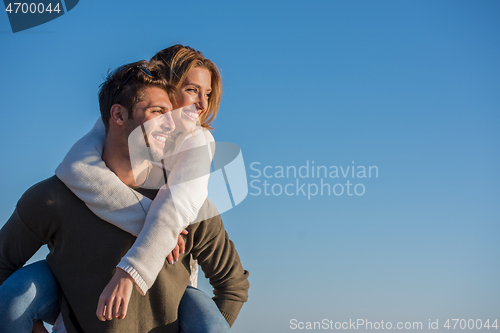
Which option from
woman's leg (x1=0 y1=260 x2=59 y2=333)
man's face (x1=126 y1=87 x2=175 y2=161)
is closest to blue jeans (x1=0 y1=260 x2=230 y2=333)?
woman's leg (x1=0 y1=260 x2=59 y2=333)

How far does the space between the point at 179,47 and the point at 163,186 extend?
171 centimetres

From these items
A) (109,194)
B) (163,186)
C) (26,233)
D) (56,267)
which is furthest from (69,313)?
(163,186)

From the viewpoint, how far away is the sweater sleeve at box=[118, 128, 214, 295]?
2354 millimetres

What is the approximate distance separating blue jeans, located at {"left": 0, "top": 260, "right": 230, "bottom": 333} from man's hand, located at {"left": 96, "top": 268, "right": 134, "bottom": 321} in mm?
474

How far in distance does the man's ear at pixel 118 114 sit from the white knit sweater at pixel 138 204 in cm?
19

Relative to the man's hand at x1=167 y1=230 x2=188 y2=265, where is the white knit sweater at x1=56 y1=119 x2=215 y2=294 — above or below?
above

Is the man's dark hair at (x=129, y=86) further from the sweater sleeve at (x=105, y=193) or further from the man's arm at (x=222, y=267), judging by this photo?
the man's arm at (x=222, y=267)

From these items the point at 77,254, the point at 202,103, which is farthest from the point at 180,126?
the point at 77,254

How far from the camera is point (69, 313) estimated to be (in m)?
2.56

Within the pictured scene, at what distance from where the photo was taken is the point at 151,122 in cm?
284

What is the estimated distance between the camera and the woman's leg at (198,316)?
2.72 m

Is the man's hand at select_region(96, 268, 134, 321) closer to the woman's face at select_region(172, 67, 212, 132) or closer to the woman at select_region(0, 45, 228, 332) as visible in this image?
the woman at select_region(0, 45, 228, 332)

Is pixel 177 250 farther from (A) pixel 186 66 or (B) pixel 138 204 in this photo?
(A) pixel 186 66

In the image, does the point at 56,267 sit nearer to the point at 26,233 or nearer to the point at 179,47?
the point at 26,233
